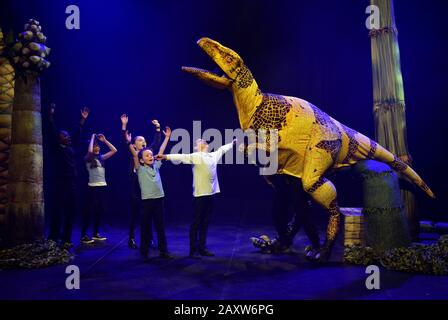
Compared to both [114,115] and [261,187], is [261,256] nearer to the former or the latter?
[261,187]

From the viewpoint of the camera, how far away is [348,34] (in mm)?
6598

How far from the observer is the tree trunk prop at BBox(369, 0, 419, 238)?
459 cm

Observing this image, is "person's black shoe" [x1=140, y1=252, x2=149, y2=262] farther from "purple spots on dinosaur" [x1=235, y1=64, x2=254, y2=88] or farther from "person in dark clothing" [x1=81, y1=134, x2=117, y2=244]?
"purple spots on dinosaur" [x1=235, y1=64, x2=254, y2=88]

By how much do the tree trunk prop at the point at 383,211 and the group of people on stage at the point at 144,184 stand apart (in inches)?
60.8

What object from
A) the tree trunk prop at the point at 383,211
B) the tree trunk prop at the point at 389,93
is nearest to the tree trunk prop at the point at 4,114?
the tree trunk prop at the point at 383,211

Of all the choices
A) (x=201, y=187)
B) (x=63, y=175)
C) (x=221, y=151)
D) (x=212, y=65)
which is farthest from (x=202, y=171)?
(x=212, y=65)

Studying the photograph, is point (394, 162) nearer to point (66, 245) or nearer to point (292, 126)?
point (292, 126)

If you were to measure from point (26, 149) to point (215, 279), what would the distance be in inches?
98.7

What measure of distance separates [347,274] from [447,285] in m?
0.79

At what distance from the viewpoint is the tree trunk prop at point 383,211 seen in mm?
4062

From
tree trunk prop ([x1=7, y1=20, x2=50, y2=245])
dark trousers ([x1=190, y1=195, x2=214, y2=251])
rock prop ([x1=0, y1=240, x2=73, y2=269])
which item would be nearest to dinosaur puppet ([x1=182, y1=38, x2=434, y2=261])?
dark trousers ([x1=190, y1=195, x2=214, y2=251])

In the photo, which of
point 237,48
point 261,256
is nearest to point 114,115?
point 237,48

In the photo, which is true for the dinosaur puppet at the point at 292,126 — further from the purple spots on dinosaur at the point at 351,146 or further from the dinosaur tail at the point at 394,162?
the dinosaur tail at the point at 394,162

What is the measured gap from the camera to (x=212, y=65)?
282 inches
